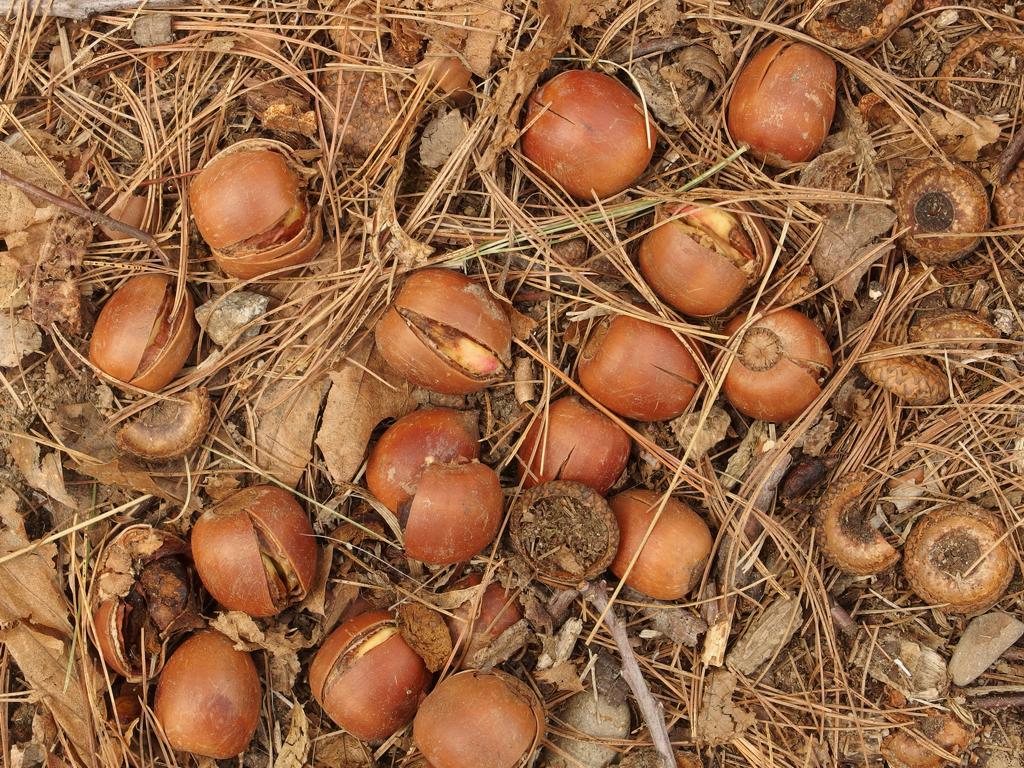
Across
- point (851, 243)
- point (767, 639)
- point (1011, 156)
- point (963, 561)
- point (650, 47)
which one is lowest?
point (767, 639)

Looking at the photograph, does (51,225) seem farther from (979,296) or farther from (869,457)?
(979,296)

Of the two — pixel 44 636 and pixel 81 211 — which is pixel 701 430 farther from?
pixel 44 636

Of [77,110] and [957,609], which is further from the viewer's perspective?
[77,110]

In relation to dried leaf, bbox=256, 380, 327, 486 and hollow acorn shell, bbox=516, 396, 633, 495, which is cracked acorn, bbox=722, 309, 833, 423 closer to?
hollow acorn shell, bbox=516, 396, 633, 495

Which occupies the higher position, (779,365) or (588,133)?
(588,133)

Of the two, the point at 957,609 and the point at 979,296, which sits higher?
the point at 979,296

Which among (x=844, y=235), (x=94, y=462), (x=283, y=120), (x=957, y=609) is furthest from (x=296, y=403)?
(x=957, y=609)

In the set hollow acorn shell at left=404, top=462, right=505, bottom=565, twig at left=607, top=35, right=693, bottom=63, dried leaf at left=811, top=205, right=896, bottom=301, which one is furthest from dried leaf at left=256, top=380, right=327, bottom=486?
dried leaf at left=811, top=205, right=896, bottom=301

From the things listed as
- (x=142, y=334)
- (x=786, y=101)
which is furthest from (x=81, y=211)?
(x=786, y=101)

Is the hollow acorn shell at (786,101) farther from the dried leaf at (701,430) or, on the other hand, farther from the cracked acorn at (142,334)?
the cracked acorn at (142,334)
